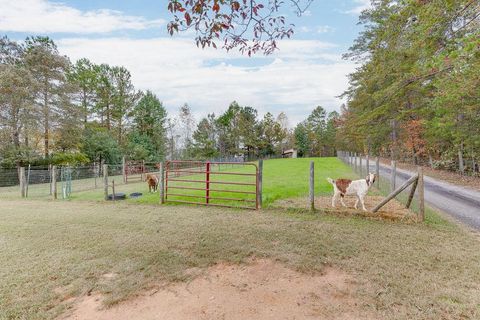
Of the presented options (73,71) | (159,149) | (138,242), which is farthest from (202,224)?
(73,71)

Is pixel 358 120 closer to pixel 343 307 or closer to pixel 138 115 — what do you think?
pixel 343 307

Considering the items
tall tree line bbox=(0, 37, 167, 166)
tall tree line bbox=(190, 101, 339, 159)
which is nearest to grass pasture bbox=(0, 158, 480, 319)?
tall tree line bbox=(0, 37, 167, 166)

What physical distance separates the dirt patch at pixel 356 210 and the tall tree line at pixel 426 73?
139 inches

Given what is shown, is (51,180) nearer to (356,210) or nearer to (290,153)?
(356,210)

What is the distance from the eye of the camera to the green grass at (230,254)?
8.62ft

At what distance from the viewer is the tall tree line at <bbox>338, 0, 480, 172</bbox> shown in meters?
5.67

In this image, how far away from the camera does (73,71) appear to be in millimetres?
28172

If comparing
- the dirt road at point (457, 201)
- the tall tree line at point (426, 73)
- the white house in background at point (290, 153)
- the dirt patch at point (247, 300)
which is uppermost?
the tall tree line at point (426, 73)

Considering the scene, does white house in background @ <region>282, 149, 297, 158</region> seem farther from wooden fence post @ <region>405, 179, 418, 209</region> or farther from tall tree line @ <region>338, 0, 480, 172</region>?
wooden fence post @ <region>405, 179, 418, 209</region>

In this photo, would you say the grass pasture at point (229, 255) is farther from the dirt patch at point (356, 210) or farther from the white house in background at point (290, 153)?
the white house in background at point (290, 153)

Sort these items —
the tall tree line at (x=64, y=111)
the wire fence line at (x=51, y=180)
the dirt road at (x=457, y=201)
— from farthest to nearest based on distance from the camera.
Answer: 1. the tall tree line at (x=64, y=111)
2. the wire fence line at (x=51, y=180)
3. the dirt road at (x=457, y=201)

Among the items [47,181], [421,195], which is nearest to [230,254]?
[421,195]

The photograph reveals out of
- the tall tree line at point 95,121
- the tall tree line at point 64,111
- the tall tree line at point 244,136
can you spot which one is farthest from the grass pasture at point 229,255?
the tall tree line at point 244,136

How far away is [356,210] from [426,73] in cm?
653
